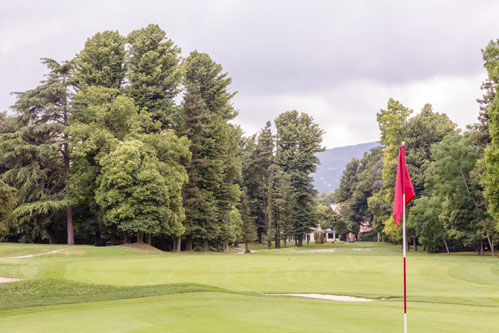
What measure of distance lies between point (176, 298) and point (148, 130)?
3874 cm

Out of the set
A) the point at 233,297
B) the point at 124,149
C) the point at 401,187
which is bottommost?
the point at 233,297

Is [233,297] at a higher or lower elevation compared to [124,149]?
lower

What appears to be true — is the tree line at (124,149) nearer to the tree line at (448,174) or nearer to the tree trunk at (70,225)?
the tree trunk at (70,225)

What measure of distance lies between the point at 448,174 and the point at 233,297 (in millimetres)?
40640

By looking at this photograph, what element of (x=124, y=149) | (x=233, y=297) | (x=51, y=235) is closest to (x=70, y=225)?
(x=51, y=235)

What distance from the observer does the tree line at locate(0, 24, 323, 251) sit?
45219 mm

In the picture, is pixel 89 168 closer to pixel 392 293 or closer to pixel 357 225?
pixel 392 293

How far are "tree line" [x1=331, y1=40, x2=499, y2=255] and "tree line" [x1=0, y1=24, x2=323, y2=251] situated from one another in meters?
20.7

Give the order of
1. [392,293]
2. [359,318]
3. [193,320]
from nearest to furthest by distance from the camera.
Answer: [193,320], [359,318], [392,293]

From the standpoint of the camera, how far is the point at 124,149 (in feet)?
145

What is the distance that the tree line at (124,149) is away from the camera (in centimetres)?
4522

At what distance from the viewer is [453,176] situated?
167 feet

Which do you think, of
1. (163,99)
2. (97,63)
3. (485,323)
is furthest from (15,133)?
(485,323)

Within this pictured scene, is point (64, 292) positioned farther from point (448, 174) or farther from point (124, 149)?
point (448, 174)
